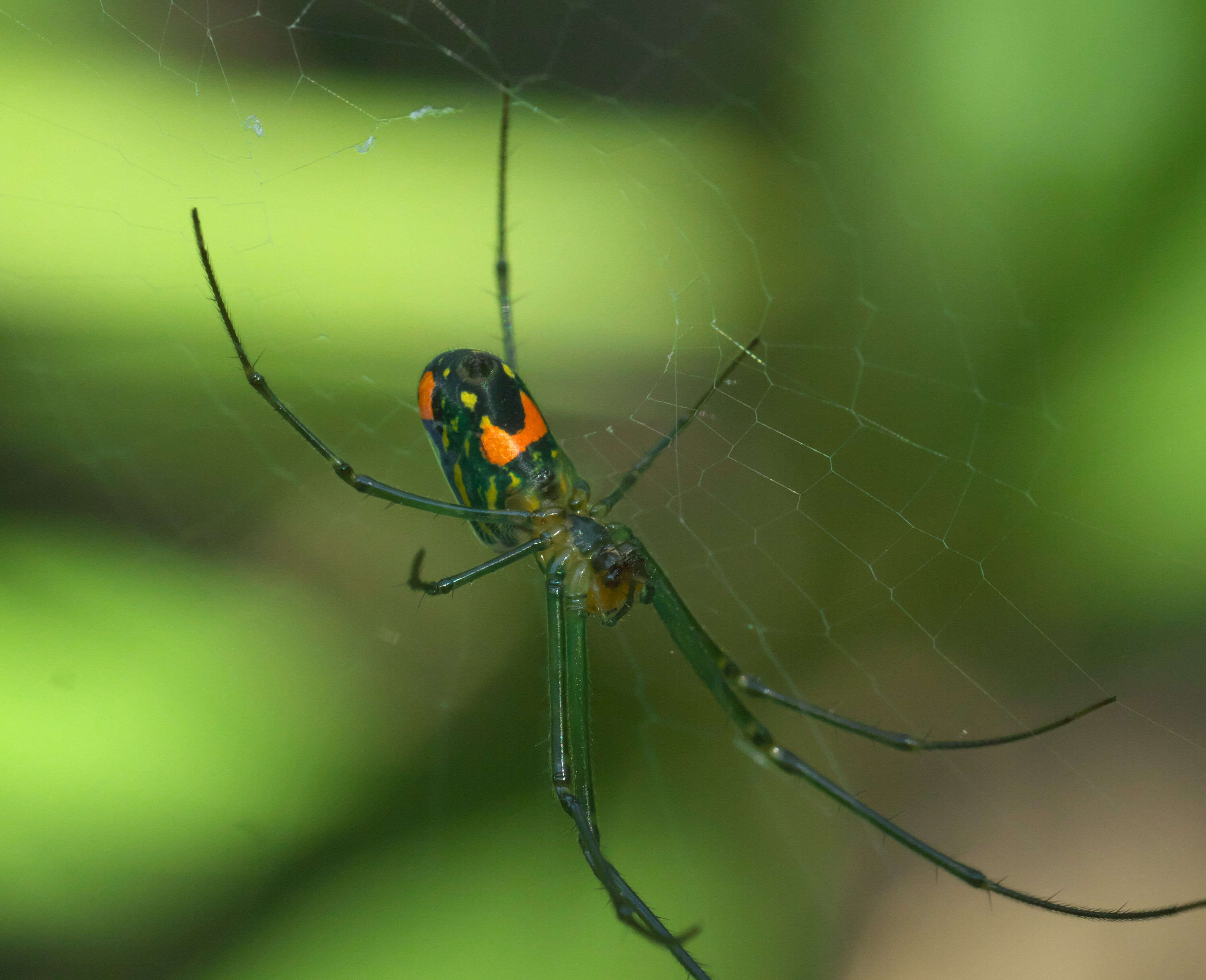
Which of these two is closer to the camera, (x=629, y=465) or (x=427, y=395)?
(x=427, y=395)

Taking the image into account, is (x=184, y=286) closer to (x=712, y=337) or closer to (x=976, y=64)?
(x=712, y=337)

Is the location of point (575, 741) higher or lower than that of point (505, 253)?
lower

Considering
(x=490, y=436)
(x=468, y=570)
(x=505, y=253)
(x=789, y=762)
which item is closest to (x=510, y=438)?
(x=490, y=436)

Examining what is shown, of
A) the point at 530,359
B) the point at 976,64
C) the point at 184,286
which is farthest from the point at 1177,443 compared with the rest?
the point at 184,286

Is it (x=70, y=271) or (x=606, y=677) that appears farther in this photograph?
(x=606, y=677)

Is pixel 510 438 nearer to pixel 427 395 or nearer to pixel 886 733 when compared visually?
pixel 427 395

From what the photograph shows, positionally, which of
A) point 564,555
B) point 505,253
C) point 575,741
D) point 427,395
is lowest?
point 575,741

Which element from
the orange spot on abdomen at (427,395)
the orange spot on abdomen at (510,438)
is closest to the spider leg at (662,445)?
the orange spot on abdomen at (510,438)
